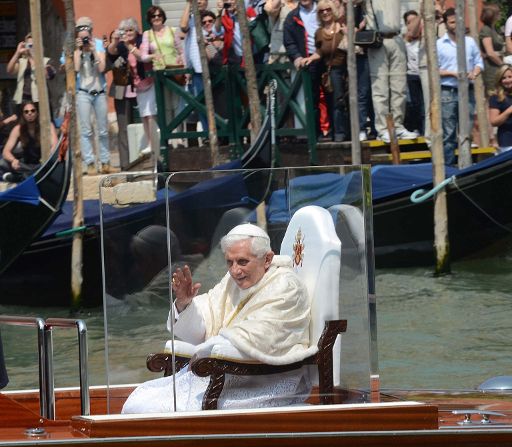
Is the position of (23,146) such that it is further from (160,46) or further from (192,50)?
(192,50)

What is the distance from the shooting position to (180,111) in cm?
1493

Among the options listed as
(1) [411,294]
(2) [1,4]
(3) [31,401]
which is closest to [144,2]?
(2) [1,4]

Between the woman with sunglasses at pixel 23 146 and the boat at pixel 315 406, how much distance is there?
8.25 m

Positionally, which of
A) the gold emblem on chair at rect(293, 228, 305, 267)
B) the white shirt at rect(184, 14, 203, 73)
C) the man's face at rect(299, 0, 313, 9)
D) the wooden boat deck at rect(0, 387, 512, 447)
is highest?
the man's face at rect(299, 0, 313, 9)

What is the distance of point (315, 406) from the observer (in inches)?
204

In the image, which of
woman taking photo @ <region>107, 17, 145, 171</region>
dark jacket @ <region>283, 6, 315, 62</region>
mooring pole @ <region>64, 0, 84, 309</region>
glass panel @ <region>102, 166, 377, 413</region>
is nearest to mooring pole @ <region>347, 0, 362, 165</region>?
dark jacket @ <region>283, 6, 315, 62</region>

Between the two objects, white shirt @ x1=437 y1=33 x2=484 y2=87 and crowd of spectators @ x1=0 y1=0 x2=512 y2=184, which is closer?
crowd of spectators @ x1=0 y1=0 x2=512 y2=184

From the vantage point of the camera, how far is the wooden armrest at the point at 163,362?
5.37m

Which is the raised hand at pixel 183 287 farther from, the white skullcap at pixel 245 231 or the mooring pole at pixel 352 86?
the mooring pole at pixel 352 86

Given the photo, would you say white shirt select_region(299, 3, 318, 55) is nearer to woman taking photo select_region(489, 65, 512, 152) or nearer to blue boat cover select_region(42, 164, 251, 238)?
woman taking photo select_region(489, 65, 512, 152)

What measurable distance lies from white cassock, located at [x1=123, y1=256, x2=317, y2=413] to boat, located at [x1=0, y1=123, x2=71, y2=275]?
7.04m

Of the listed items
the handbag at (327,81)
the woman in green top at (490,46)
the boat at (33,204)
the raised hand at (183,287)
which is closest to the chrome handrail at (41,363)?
the raised hand at (183,287)

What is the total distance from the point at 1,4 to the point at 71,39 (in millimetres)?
6296

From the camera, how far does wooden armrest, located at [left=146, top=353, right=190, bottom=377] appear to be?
537 centimetres
